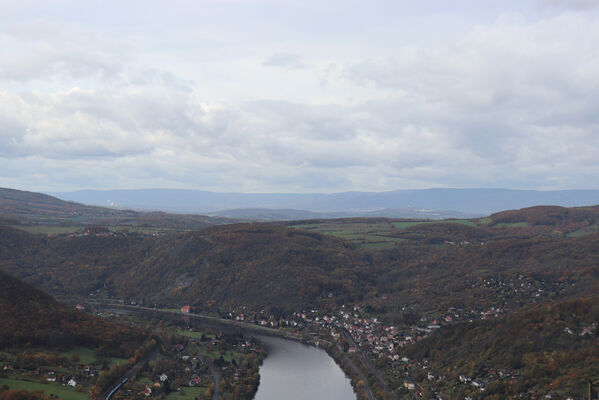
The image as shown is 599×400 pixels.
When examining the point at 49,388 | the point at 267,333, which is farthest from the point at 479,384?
the point at 267,333

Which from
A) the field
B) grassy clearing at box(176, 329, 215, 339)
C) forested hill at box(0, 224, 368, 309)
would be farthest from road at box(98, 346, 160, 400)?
the field

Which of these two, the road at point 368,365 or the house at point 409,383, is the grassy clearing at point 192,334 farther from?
the house at point 409,383

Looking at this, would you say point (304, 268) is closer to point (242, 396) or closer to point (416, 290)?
point (416, 290)

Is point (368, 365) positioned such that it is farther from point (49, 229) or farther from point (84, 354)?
point (49, 229)

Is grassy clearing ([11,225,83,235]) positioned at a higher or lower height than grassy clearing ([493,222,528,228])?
lower

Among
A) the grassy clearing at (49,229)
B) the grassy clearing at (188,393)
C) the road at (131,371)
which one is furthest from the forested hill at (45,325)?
the grassy clearing at (49,229)

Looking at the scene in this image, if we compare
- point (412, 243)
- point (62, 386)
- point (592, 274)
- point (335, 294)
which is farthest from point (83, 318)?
point (412, 243)

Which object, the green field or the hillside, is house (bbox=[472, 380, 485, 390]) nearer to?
the hillside
